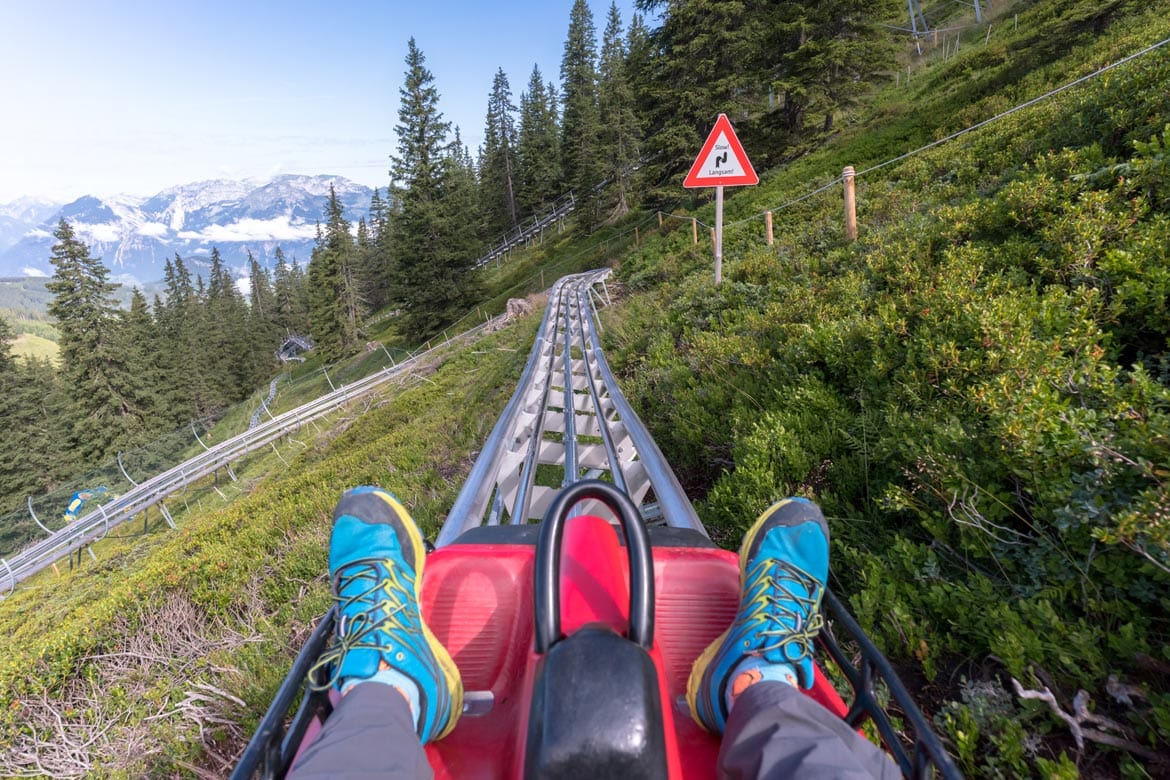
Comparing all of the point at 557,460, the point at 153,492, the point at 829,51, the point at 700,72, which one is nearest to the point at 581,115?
the point at 700,72

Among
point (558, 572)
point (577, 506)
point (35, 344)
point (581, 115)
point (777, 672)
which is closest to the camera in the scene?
point (558, 572)

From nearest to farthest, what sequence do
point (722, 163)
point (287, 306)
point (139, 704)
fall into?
point (139, 704) < point (722, 163) < point (287, 306)

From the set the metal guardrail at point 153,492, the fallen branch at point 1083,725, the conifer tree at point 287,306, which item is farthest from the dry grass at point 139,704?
the conifer tree at point 287,306

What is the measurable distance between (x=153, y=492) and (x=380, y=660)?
18.0 meters

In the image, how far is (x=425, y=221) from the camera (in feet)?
91.0

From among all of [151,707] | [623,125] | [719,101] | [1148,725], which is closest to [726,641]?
[1148,725]

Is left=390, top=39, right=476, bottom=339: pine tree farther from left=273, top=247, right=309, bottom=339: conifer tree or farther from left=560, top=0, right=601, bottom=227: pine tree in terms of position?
left=273, top=247, right=309, bottom=339: conifer tree

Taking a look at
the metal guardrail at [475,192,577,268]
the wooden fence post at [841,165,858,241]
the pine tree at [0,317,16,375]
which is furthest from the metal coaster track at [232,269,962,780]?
the pine tree at [0,317,16,375]

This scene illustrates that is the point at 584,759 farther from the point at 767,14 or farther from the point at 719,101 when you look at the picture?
the point at 767,14

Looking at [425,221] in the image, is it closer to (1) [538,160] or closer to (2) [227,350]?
(1) [538,160]

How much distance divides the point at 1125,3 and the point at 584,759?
16.6 meters

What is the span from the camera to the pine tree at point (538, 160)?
4691 cm

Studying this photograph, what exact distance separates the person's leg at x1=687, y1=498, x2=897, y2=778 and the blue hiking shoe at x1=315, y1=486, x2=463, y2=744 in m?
0.80

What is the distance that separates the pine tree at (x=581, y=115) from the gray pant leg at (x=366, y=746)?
117 feet
